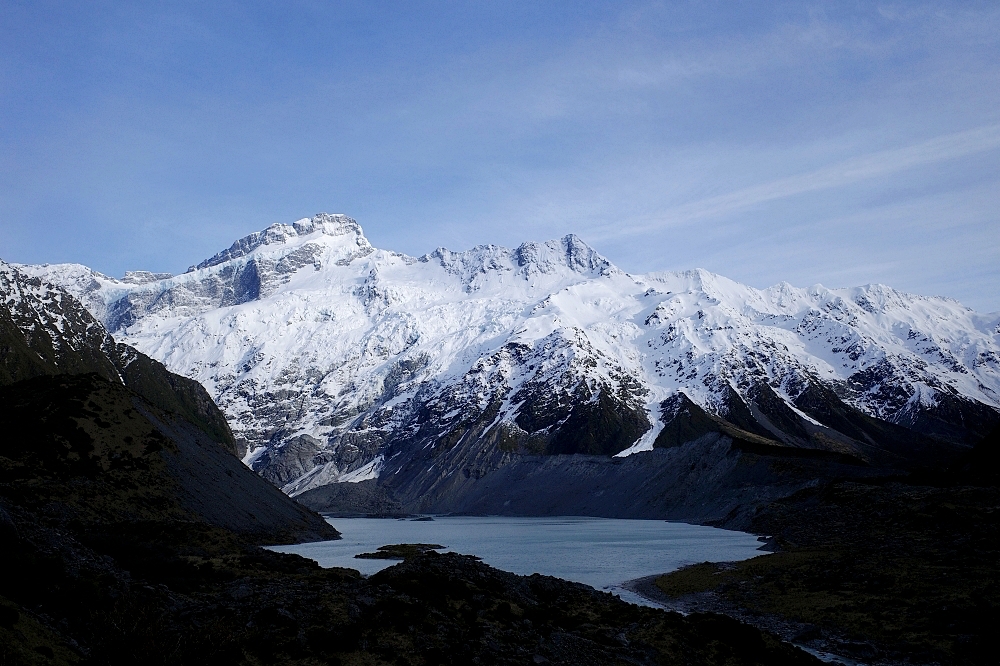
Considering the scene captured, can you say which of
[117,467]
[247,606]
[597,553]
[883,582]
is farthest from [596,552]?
[247,606]

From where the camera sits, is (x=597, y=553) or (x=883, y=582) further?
(x=597, y=553)

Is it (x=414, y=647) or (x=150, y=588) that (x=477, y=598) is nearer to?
(x=414, y=647)

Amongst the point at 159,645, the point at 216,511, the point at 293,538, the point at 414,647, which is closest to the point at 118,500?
the point at 216,511

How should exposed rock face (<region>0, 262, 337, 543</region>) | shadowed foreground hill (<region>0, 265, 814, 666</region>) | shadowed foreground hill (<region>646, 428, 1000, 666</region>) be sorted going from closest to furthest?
1. shadowed foreground hill (<region>0, 265, 814, 666</region>)
2. shadowed foreground hill (<region>646, 428, 1000, 666</region>)
3. exposed rock face (<region>0, 262, 337, 543</region>)

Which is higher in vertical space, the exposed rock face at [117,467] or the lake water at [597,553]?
the exposed rock face at [117,467]

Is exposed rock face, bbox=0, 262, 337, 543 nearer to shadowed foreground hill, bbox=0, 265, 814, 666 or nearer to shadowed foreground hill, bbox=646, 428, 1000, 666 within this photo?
shadowed foreground hill, bbox=0, 265, 814, 666

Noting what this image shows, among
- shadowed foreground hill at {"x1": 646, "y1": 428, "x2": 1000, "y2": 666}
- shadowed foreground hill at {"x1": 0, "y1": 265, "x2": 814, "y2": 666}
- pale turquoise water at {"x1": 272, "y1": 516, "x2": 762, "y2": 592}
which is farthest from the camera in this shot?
pale turquoise water at {"x1": 272, "y1": 516, "x2": 762, "y2": 592}

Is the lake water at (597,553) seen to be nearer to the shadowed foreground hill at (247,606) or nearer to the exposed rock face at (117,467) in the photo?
the exposed rock face at (117,467)

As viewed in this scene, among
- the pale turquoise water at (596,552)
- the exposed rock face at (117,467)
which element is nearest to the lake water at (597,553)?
the pale turquoise water at (596,552)

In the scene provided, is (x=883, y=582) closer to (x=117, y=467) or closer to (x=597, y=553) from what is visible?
(x=597, y=553)

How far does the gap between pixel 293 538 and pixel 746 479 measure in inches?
4362

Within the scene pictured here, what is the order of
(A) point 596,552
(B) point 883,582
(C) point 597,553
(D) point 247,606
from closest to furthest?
(D) point 247,606 → (B) point 883,582 → (C) point 597,553 → (A) point 596,552

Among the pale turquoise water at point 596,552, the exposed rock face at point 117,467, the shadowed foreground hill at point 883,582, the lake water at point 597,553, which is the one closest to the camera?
the shadowed foreground hill at point 883,582

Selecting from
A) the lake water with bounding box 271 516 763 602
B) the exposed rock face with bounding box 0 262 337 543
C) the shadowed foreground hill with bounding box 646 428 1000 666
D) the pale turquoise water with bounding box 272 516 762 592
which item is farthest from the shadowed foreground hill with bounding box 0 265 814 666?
the pale turquoise water with bounding box 272 516 762 592
